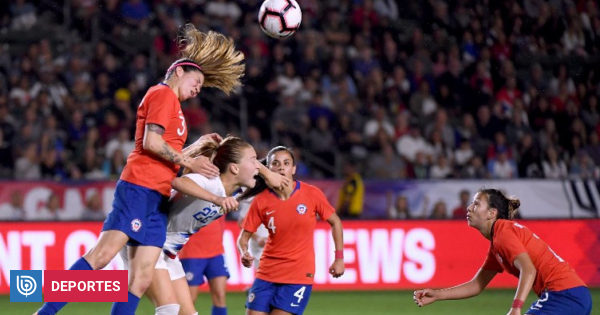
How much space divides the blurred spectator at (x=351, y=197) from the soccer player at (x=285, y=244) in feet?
22.3

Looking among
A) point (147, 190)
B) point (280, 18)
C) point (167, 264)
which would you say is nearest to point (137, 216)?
point (147, 190)

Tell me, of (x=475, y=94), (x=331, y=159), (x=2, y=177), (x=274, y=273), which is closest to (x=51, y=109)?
(x=2, y=177)

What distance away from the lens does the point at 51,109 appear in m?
15.2

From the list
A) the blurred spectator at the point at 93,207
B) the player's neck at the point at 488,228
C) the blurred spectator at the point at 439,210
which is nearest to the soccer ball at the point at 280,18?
the player's neck at the point at 488,228

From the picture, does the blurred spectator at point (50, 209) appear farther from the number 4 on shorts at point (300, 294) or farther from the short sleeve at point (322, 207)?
the number 4 on shorts at point (300, 294)

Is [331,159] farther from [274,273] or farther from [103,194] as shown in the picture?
[274,273]

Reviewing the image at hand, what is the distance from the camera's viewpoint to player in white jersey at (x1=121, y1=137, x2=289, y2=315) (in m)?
6.56

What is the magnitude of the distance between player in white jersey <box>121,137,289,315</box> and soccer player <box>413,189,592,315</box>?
1.48 metres

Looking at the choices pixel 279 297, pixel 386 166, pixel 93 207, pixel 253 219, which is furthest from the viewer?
pixel 386 166

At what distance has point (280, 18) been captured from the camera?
9.62m

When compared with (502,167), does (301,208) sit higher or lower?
lower

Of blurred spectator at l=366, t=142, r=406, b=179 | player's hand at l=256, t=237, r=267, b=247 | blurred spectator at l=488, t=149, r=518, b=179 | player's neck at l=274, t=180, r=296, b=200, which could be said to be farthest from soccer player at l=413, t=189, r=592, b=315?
blurred spectator at l=488, t=149, r=518, b=179

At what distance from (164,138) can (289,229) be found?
135cm

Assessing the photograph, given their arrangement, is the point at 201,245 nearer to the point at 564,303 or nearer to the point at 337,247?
the point at 337,247
